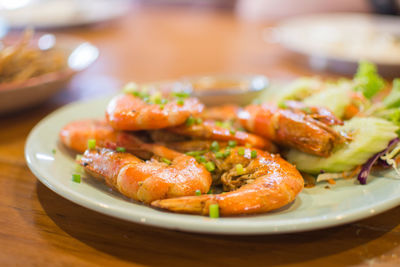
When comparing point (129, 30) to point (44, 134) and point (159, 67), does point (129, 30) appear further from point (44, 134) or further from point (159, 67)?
point (44, 134)

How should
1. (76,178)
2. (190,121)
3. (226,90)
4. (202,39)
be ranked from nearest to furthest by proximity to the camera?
(76,178)
(190,121)
(226,90)
(202,39)

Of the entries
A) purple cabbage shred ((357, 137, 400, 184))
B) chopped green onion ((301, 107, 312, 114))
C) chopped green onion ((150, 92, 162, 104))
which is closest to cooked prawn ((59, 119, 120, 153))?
chopped green onion ((150, 92, 162, 104))

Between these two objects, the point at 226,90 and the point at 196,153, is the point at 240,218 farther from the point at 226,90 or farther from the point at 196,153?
the point at 226,90

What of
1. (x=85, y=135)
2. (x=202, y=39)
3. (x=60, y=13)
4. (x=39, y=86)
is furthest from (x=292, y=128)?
(x=60, y=13)

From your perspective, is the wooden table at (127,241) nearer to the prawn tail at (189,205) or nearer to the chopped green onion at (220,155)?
the prawn tail at (189,205)

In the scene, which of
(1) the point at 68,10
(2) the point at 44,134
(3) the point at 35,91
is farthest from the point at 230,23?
(2) the point at 44,134

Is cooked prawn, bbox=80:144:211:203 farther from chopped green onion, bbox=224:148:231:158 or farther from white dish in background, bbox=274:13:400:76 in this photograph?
white dish in background, bbox=274:13:400:76

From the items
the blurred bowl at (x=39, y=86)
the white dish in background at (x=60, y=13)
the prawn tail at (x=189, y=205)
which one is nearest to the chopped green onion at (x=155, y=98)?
the prawn tail at (x=189, y=205)
